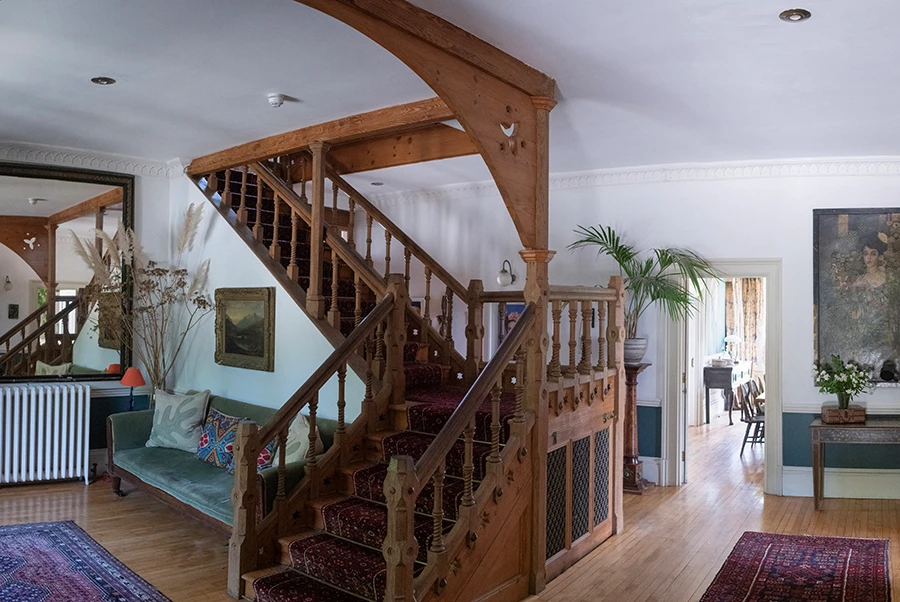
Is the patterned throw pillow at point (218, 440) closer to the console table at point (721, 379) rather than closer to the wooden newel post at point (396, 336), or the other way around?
the wooden newel post at point (396, 336)

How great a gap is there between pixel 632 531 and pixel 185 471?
11.2 ft

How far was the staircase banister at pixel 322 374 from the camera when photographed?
423cm

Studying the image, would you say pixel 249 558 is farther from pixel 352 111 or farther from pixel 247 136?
pixel 247 136

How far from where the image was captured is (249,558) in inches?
161

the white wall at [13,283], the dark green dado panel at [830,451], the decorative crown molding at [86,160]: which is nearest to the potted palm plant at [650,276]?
the dark green dado panel at [830,451]

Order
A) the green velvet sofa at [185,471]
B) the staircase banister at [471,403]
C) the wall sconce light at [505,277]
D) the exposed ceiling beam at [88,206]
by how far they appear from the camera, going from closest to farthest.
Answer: the staircase banister at [471,403] < the green velvet sofa at [185,471] < the exposed ceiling beam at [88,206] < the wall sconce light at [505,277]

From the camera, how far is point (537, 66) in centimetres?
423

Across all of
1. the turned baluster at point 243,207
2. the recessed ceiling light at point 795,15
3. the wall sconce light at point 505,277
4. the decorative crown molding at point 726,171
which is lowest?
the wall sconce light at point 505,277

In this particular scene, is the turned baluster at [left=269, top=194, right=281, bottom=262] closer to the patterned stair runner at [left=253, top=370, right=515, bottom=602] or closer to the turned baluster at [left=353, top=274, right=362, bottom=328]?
the turned baluster at [left=353, top=274, right=362, bottom=328]

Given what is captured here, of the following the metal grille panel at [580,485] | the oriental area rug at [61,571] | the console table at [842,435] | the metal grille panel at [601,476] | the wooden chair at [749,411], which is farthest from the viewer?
the wooden chair at [749,411]

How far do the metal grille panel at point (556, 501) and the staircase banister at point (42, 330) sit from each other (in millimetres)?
4966

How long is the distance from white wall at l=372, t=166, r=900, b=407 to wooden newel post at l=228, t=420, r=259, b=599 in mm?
4201

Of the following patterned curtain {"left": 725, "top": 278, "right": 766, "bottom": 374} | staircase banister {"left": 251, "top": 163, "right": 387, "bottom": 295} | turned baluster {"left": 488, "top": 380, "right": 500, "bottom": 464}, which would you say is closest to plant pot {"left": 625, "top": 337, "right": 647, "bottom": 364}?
staircase banister {"left": 251, "top": 163, "right": 387, "bottom": 295}

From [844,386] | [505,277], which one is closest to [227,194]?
[505,277]
